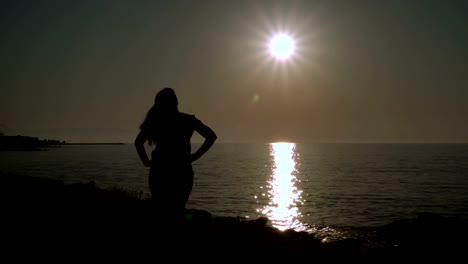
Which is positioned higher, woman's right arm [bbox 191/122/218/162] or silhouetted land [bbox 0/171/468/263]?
woman's right arm [bbox 191/122/218/162]

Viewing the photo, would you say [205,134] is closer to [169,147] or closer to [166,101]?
[169,147]

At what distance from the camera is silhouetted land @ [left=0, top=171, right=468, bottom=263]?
24.2ft

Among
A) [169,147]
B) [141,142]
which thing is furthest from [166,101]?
[141,142]

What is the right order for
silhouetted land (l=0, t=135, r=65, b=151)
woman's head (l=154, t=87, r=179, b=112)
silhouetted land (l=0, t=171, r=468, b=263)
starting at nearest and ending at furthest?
woman's head (l=154, t=87, r=179, b=112) < silhouetted land (l=0, t=171, r=468, b=263) < silhouetted land (l=0, t=135, r=65, b=151)

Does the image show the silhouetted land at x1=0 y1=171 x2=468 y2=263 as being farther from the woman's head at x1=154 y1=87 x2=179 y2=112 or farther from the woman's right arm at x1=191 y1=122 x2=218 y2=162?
the woman's head at x1=154 y1=87 x2=179 y2=112

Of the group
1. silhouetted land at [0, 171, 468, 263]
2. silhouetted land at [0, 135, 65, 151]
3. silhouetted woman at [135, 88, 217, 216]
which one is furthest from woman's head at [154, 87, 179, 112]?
silhouetted land at [0, 135, 65, 151]

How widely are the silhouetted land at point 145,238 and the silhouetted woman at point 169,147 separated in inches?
14.3

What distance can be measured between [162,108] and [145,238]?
3.19m

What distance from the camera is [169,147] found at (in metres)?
5.99

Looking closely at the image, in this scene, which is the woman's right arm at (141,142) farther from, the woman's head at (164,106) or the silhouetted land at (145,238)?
the silhouetted land at (145,238)

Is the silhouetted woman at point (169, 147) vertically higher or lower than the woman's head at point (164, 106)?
lower

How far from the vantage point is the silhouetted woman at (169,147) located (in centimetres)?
597

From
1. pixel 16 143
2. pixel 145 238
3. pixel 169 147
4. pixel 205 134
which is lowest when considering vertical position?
pixel 145 238

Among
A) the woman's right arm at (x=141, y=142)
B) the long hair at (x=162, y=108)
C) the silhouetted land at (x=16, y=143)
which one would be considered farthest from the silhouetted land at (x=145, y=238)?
the silhouetted land at (x=16, y=143)
